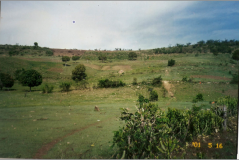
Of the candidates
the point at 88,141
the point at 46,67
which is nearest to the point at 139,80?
the point at 88,141

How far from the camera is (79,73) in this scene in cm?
749

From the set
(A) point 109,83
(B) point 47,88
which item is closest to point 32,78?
(B) point 47,88

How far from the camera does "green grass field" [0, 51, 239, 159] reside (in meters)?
3.96

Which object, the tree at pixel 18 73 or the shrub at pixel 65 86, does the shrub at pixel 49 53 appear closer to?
the tree at pixel 18 73

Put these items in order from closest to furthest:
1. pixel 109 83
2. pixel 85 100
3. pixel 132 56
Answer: pixel 85 100 → pixel 109 83 → pixel 132 56

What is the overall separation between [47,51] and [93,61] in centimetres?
302

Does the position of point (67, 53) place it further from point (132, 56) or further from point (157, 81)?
point (157, 81)

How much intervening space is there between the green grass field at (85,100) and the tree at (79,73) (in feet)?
0.71

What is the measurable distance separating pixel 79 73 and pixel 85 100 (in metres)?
1.52

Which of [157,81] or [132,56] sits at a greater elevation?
[132,56]

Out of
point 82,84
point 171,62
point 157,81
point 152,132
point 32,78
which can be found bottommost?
point 152,132

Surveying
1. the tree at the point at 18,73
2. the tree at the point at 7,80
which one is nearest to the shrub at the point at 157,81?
the tree at the point at 18,73

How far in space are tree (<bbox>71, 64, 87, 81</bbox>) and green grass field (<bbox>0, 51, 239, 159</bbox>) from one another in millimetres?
218

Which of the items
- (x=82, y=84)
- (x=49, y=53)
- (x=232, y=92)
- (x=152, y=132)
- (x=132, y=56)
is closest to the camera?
(x=152, y=132)
